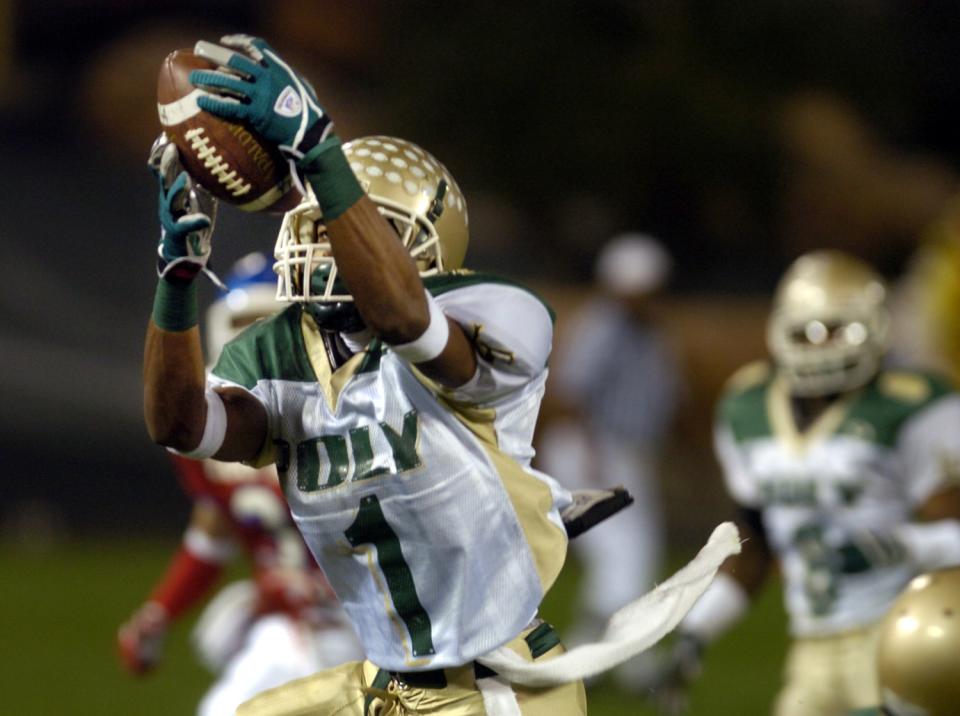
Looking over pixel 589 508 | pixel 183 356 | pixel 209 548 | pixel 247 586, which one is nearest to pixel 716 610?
pixel 247 586

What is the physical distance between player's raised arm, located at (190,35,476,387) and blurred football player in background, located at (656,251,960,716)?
2133mm

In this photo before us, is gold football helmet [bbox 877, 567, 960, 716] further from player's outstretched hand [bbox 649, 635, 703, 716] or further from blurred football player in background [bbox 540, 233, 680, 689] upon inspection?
blurred football player in background [bbox 540, 233, 680, 689]

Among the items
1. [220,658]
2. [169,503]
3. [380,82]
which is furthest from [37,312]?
[220,658]

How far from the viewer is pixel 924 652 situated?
8.90 ft

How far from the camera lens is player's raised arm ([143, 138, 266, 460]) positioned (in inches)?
98.0

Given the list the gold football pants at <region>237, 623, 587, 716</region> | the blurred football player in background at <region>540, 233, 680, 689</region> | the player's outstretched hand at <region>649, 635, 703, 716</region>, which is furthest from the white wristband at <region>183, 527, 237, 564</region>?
the blurred football player in background at <region>540, 233, 680, 689</region>

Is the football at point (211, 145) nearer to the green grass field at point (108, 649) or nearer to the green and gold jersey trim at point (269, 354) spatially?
the green and gold jersey trim at point (269, 354)

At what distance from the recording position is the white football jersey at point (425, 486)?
2.61 metres

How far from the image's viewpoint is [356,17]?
15.7 m

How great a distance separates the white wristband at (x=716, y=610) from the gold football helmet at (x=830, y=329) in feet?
2.00

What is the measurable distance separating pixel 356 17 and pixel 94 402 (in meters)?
5.20

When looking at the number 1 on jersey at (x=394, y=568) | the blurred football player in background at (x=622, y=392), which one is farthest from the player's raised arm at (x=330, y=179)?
the blurred football player in background at (x=622, y=392)

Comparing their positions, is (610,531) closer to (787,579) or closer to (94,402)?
(787,579)

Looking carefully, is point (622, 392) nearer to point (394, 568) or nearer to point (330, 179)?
point (394, 568)
